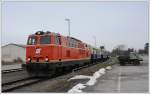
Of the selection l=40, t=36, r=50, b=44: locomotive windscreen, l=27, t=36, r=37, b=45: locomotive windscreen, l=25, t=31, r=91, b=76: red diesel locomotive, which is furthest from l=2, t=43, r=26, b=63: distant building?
l=40, t=36, r=50, b=44: locomotive windscreen

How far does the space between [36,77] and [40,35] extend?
9.51 ft

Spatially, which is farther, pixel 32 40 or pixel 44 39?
pixel 32 40

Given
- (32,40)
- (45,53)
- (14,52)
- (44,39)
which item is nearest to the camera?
(45,53)

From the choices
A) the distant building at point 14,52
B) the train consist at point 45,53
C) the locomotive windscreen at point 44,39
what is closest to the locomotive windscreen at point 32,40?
the train consist at point 45,53

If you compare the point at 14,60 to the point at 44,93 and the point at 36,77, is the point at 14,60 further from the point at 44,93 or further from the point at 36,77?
the point at 44,93

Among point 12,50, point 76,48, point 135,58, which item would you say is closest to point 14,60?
point 12,50

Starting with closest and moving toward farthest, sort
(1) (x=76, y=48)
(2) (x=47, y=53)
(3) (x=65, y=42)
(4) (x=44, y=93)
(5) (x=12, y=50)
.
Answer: (4) (x=44, y=93) < (2) (x=47, y=53) < (3) (x=65, y=42) < (1) (x=76, y=48) < (5) (x=12, y=50)

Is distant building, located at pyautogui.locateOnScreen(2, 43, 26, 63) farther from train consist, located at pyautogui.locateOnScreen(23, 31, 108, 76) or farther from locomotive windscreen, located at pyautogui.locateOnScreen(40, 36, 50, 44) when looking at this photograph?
locomotive windscreen, located at pyautogui.locateOnScreen(40, 36, 50, 44)

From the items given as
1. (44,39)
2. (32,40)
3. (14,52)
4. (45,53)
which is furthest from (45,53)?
(14,52)

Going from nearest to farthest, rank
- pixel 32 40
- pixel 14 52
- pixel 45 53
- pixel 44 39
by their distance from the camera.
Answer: pixel 45 53
pixel 44 39
pixel 32 40
pixel 14 52

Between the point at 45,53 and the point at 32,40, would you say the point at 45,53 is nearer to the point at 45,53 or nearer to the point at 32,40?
the point at 45,53

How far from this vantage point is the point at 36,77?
2089cm

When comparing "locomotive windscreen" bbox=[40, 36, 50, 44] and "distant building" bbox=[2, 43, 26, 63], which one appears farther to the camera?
"distant building" bbox=[2, 43, 26, 63]

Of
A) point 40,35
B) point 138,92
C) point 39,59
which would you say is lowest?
point 138,92
